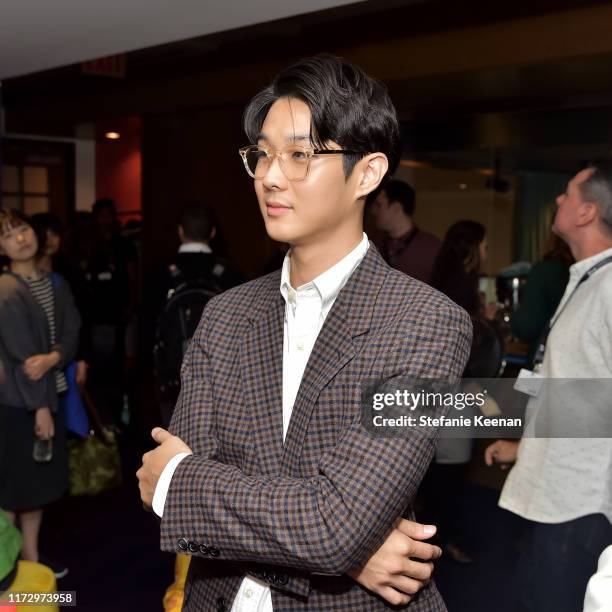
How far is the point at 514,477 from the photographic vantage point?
2.68 meters

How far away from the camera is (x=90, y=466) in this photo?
4379mm

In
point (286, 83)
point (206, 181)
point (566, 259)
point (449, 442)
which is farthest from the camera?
point (206, 181)

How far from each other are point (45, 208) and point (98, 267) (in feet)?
17.9

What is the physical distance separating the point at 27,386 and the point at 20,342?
0.20m

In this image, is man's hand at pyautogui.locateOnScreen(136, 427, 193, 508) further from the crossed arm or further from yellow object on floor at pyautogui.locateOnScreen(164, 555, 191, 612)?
yellow object on floor at pyautogui.locateOnScreen(164, 555, 191, 612)

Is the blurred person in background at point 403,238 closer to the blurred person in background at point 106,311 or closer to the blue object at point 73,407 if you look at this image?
the blue object at point 73,407

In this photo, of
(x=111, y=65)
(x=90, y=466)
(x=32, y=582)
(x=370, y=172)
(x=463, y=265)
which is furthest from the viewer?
(x=111, y=65)

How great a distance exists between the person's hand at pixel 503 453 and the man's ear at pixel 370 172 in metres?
1.70

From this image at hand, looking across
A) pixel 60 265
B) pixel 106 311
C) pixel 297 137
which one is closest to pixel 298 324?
pixel 297 137

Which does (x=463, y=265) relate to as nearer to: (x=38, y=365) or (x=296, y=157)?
(x=38, y=365)

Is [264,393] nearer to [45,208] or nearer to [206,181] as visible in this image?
[206,181]

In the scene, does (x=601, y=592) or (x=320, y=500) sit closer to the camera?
(x=601, y=592)

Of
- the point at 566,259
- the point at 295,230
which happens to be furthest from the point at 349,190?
the point at 566,259

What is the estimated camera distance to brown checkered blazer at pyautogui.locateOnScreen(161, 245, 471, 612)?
119 centimetres
